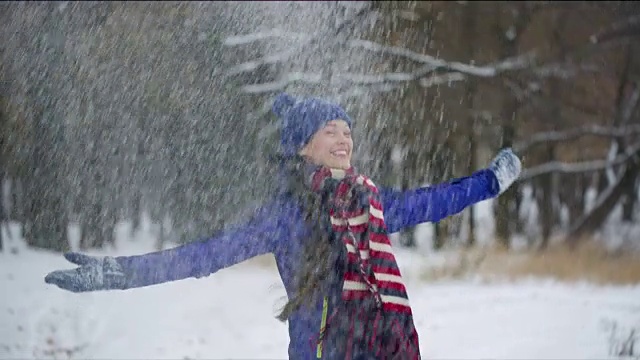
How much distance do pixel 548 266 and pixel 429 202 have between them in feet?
23.2

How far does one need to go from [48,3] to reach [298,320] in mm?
9714

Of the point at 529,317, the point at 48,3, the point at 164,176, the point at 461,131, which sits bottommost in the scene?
the point at 529,317

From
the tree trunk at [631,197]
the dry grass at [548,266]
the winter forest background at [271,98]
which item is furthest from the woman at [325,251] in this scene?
the tree trunk at [631,197]

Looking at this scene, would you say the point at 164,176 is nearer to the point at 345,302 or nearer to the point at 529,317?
the point at 529,317

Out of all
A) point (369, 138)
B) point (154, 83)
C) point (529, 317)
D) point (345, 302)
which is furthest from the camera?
point (369, 138)

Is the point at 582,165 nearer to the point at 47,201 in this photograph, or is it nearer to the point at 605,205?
the point at 605,205

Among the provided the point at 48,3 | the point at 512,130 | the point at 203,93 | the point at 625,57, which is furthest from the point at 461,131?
the point at 48,3

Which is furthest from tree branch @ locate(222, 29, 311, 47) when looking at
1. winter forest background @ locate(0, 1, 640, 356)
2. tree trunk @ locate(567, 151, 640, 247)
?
tree trunk @ locate(567, 151, 640, 247)

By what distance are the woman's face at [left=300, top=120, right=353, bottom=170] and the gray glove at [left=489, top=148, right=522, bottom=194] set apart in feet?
1.84

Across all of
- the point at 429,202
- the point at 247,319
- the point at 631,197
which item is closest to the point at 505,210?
the point at 631,197

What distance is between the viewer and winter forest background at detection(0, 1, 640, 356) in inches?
467

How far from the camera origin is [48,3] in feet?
39.5

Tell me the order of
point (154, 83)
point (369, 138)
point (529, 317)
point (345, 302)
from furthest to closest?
point (369, 138) → point (154, 83) → point (529, 317) → point (345, 302)

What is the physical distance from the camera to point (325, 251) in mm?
3311
